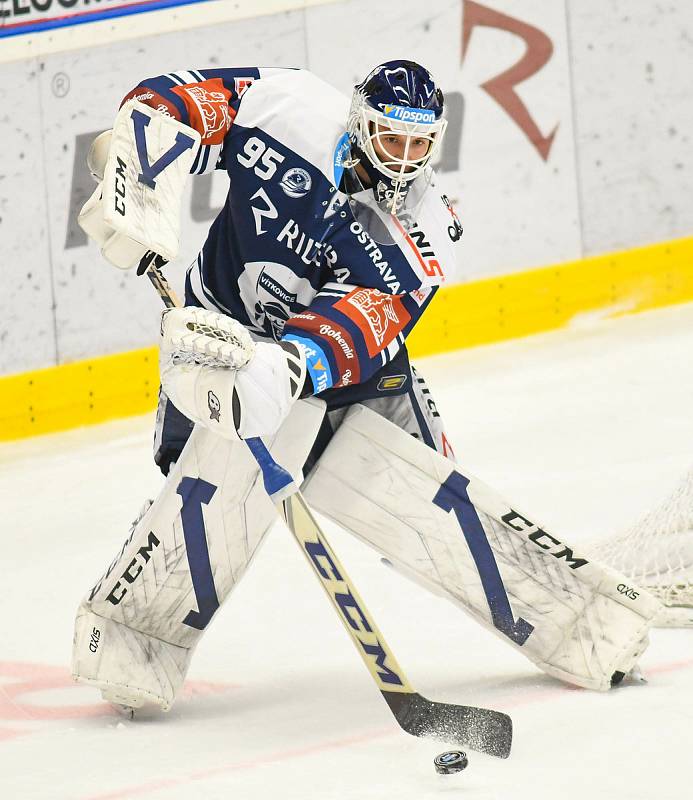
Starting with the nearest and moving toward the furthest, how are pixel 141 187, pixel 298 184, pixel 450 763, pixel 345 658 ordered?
1. pixel 450 763
2. pixel 141 187
3. pixel 298 184
4. pixel 345 658

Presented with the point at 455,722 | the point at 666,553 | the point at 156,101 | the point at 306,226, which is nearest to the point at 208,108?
the point at 156,101

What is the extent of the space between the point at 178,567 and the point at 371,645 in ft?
1.29

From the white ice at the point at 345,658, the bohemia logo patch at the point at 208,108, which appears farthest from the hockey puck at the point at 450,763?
the bohemia logo patch at the point at 208,108

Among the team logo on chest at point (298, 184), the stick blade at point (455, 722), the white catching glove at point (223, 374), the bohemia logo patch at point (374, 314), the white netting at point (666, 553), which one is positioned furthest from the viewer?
the white netting at point (666, 553)

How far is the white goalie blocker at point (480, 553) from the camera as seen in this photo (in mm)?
2859

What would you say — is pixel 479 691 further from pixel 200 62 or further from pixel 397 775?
pixel 200 62

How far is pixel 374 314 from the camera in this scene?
8.99ft

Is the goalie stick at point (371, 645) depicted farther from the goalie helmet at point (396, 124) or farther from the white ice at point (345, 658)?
the goalie helmet at point (396, 124)

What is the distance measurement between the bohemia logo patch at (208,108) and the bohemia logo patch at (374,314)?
375 millimetres

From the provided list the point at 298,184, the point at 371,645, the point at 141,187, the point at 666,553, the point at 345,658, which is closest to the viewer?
the point at 141,187

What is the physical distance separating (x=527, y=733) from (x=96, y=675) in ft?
2.45

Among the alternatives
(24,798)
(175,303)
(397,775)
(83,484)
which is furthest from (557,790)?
(83,484)

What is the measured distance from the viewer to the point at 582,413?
5070mm

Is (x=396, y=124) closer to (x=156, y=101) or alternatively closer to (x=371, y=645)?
→ (x=156, y=101)
